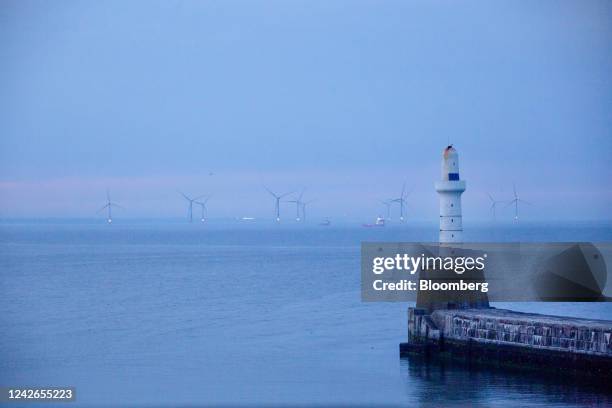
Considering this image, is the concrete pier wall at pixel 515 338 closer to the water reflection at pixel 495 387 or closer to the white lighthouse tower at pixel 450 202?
the water reflection at pixel 495 387

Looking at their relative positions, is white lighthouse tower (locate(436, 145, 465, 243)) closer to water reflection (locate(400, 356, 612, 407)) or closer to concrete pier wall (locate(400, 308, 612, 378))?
concrete pier wall (locate(400, 308, 612, 378))

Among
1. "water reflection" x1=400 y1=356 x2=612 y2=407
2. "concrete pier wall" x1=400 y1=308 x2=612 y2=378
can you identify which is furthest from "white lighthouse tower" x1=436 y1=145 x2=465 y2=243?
"water reflection" x1=400 y1=356 x2=612 y2=407

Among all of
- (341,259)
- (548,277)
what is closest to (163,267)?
(341,259)

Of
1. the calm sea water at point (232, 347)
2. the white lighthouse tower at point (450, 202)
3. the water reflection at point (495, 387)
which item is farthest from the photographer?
the white lighthouse tower at point (450, 202)

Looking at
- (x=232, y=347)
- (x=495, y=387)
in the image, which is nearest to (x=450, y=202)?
(x=495, y=387)

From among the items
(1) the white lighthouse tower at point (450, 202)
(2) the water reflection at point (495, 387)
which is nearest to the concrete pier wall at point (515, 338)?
(2) the water reflection at point (495, 387)

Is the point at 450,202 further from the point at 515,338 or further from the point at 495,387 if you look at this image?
the point at 495,387
